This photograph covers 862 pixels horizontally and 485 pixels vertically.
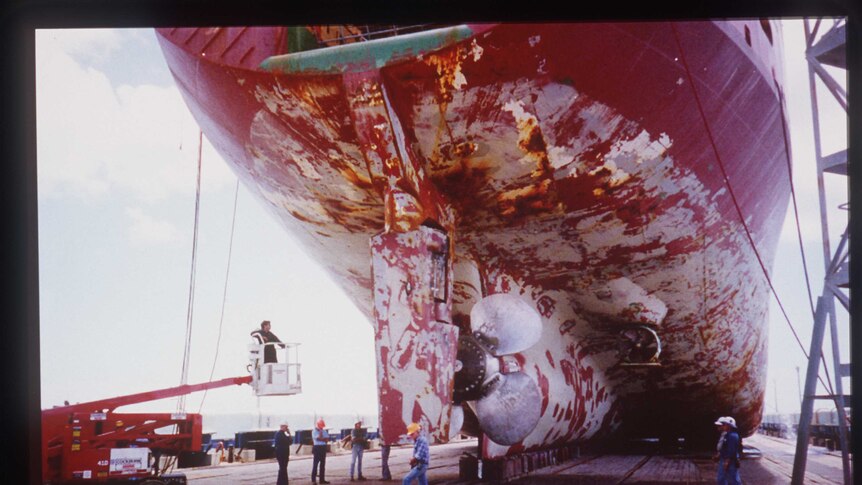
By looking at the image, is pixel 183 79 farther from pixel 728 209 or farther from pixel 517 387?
pixel 728 209

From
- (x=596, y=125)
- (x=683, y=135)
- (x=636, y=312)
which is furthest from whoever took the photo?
(x=636, y=312)

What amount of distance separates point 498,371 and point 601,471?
10.7 feet

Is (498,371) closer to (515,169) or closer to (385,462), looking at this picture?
(385,462)

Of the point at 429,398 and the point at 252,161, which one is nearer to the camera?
the point at 429,398

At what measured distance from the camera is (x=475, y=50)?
5.36 meters

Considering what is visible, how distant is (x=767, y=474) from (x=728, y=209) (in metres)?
3.84

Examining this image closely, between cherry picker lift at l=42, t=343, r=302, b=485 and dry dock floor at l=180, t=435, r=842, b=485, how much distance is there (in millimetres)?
1776

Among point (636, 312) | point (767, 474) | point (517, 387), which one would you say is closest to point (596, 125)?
point (517, 387)

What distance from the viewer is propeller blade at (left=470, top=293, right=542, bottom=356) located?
6.75 m

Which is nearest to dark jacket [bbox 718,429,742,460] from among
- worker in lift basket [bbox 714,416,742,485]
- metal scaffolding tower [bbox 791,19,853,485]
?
worker in lift basket [bbox 714,416,742,485]

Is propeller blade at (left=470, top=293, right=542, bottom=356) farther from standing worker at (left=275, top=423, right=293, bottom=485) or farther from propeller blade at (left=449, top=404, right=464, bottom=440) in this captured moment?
standing worker at (left=275, top=423, right=293, bottom=485)

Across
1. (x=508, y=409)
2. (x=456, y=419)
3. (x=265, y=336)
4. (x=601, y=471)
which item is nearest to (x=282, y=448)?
(x=265, y=336)

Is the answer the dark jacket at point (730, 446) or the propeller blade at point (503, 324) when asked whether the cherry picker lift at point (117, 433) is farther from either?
the dark jacket at point (730, 446)

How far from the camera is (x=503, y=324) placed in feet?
22.5
